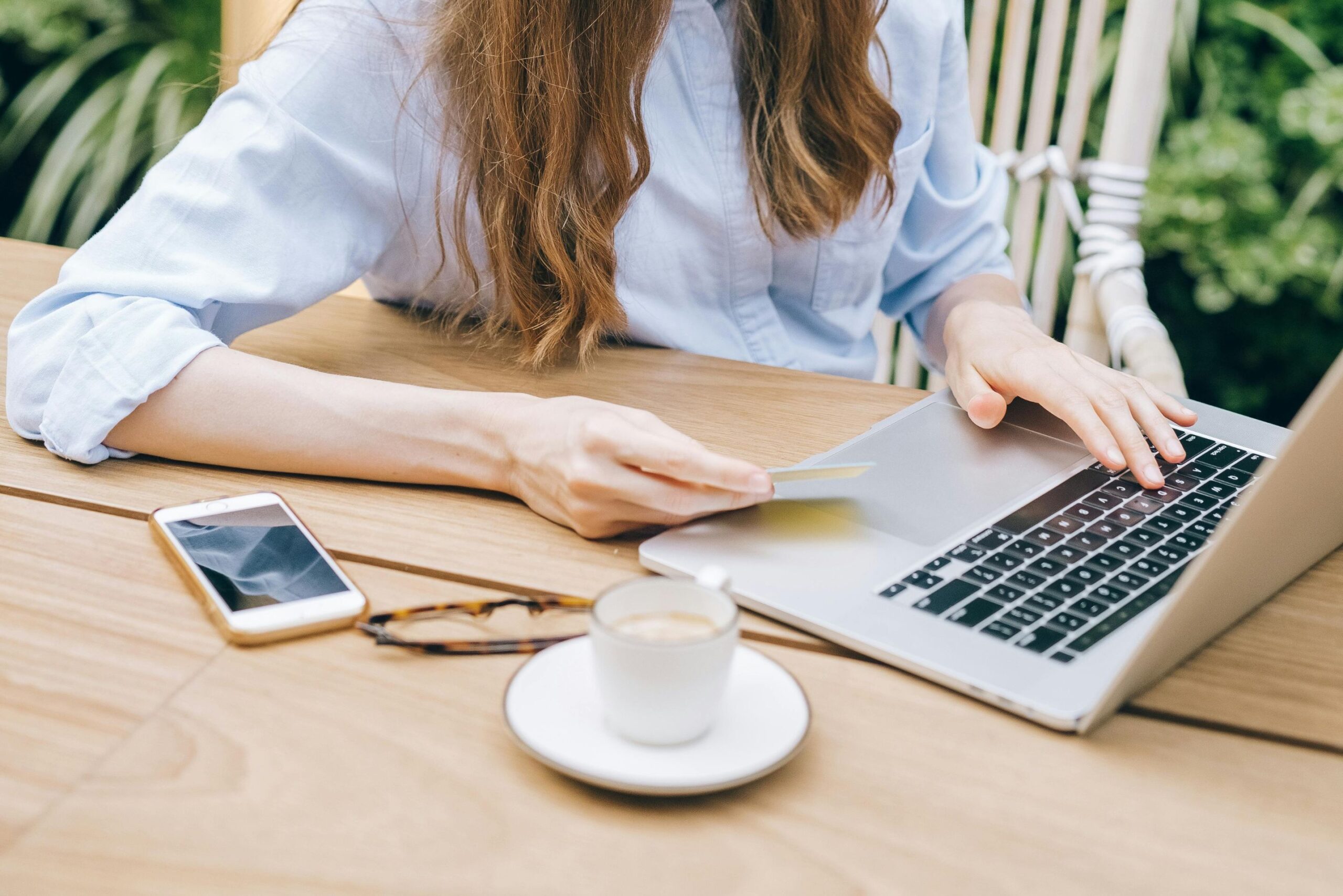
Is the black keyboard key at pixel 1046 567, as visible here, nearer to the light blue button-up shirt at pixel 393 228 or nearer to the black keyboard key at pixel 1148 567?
the black keyboard key at pixel 1148 567

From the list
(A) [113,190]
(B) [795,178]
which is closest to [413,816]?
(B) [795,178]

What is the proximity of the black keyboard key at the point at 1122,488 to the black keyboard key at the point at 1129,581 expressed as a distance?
0.36 ft

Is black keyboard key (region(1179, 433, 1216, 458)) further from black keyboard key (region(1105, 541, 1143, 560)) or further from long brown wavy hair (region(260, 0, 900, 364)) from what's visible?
long brown wavy hair (region(260, 0, 900, 364))

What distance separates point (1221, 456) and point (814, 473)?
1.03 feet

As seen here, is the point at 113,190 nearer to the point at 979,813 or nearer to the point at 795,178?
the point at 795,178

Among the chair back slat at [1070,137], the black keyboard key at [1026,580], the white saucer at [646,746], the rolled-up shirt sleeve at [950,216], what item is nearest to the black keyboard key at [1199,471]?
the black keyboard key at [1026,580]

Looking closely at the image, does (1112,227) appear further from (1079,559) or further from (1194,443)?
(1079,559)

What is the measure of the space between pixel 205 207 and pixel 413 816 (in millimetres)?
521

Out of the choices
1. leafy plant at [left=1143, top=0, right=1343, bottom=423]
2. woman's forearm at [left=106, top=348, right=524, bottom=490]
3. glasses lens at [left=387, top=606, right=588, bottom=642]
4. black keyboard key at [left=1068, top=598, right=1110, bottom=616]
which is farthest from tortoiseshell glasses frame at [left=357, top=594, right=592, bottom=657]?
leafy plant at [left=1143, top=0, right=1343, bottom=423]

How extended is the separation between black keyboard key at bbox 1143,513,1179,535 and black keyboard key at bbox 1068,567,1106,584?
0.25ft

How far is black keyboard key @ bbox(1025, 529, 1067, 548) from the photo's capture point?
0.64m

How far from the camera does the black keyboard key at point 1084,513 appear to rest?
679 mm

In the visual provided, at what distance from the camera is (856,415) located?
87 cm

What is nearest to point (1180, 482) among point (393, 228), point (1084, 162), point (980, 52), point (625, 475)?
point (625, 475)
